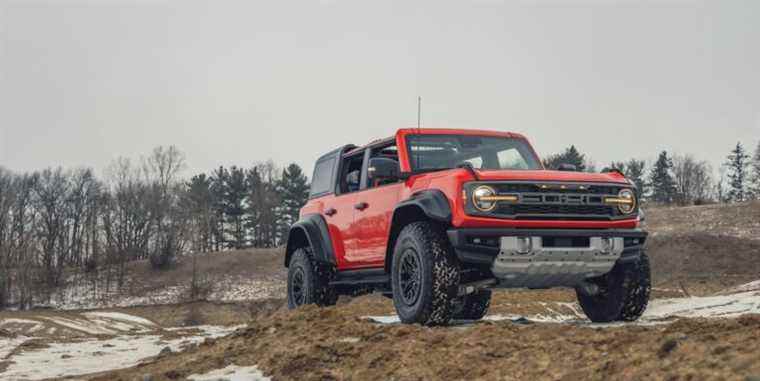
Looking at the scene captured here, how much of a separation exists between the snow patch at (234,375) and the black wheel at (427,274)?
1.67 meters

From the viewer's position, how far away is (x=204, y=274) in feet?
208

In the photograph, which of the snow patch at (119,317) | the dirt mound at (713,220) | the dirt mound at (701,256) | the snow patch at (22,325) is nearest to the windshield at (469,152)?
the snow patch at (22,325)

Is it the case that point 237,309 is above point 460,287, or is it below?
below

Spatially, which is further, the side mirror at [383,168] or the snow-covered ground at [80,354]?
the snow-covered ground at [80,354]

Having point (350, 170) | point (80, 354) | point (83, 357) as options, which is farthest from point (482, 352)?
point (80, 354)

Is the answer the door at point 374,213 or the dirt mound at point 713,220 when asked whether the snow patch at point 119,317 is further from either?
the door at point 374,213

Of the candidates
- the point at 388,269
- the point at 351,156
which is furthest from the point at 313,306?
the point at 351,156

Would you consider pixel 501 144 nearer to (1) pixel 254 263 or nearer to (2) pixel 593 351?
(2) pixel 593 351

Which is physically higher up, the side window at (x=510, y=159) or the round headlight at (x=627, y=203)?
the side window at (x=510, y=159)

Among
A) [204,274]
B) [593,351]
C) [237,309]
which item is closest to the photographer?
A: [593,351]

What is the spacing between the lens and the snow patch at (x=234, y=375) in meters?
7.09

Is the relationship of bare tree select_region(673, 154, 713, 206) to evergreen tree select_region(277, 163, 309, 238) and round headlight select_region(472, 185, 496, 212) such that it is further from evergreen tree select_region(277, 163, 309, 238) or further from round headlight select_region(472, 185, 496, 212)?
round headlight select_region(472, 185, 496, 212)

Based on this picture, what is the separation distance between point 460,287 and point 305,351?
175 cm

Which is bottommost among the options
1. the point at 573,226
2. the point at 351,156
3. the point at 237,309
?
the point at 237,309
